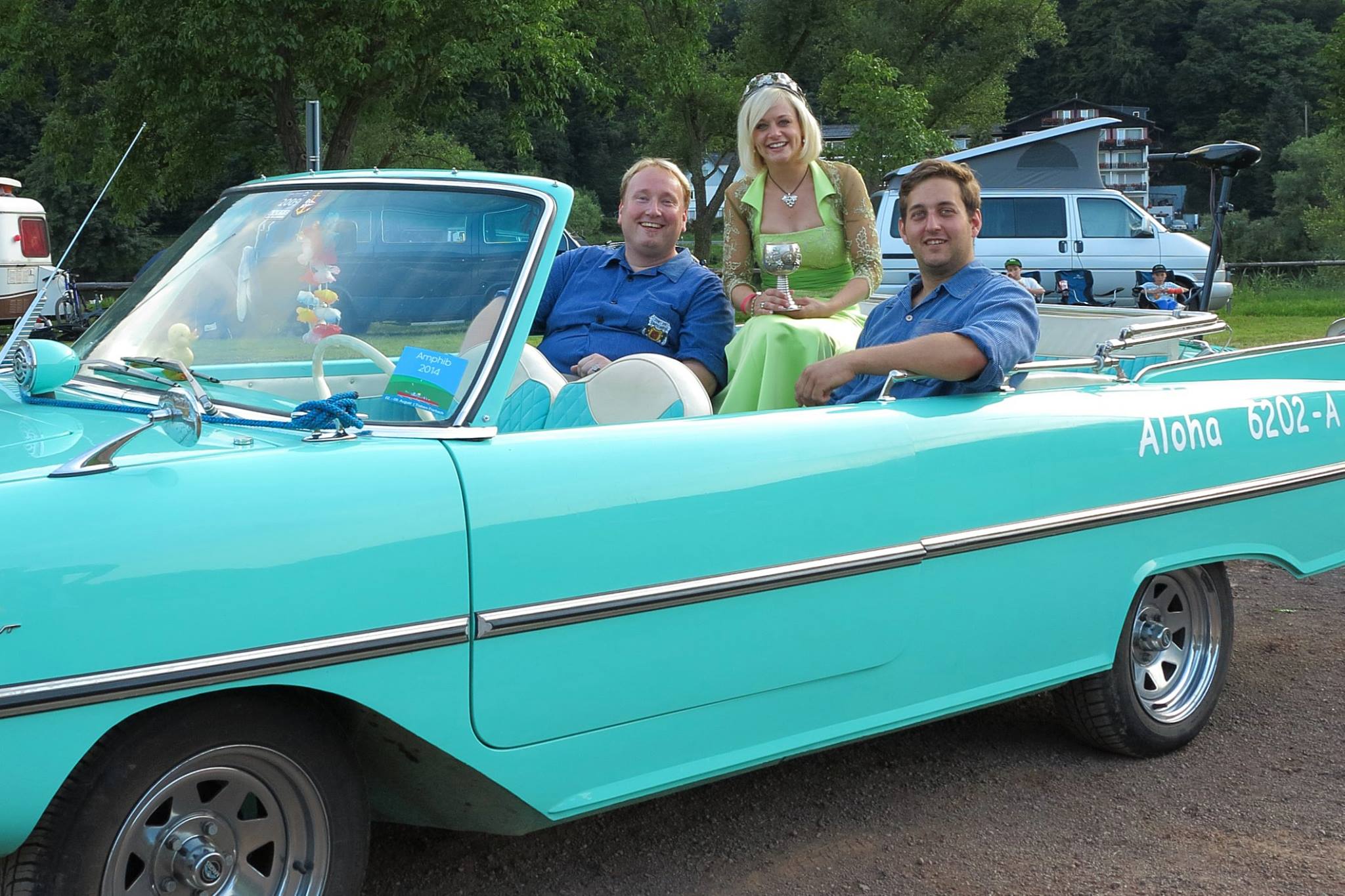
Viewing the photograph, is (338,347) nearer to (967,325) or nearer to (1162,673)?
(967,325)

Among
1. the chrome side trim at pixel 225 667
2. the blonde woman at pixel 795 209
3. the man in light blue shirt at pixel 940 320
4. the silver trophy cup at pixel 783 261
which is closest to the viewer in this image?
the chrome side trim at pixel 225 667

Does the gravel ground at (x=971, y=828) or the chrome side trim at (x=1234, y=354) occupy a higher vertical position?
the chrome side trim at (x=1234, y=354)

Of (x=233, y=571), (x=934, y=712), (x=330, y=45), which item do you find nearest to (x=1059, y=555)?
(x=934, y=712)

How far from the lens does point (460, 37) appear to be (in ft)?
68.2

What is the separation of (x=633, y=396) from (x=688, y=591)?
64cm

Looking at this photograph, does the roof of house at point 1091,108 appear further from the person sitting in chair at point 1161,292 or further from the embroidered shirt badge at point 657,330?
the embroidered shirt badge at point 657,330

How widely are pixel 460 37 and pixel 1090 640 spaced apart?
19.1 meters

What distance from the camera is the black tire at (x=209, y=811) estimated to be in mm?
2082

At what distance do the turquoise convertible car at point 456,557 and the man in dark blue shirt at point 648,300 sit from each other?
0.48m

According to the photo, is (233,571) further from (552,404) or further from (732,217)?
(732,217)

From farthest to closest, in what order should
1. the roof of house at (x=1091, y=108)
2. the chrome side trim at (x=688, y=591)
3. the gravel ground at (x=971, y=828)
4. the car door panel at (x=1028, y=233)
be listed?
the roof of house at (x=1091, y=108) → the car door panel at (x=1028, y=233) → the gravel ground at (x=971, y=828) → the chrome side trim at (x=688, y=591)

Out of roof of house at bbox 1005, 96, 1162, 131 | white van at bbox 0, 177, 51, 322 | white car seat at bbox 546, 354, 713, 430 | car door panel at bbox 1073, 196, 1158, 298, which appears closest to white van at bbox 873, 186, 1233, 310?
car door panel at bbox 1073, 196, 1158, 298

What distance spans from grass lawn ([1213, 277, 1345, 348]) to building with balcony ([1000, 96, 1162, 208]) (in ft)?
69.0

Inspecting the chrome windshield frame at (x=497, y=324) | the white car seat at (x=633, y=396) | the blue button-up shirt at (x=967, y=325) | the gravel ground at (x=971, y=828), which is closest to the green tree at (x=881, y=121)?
the blue button-up shirt at (x=967, y=325)
